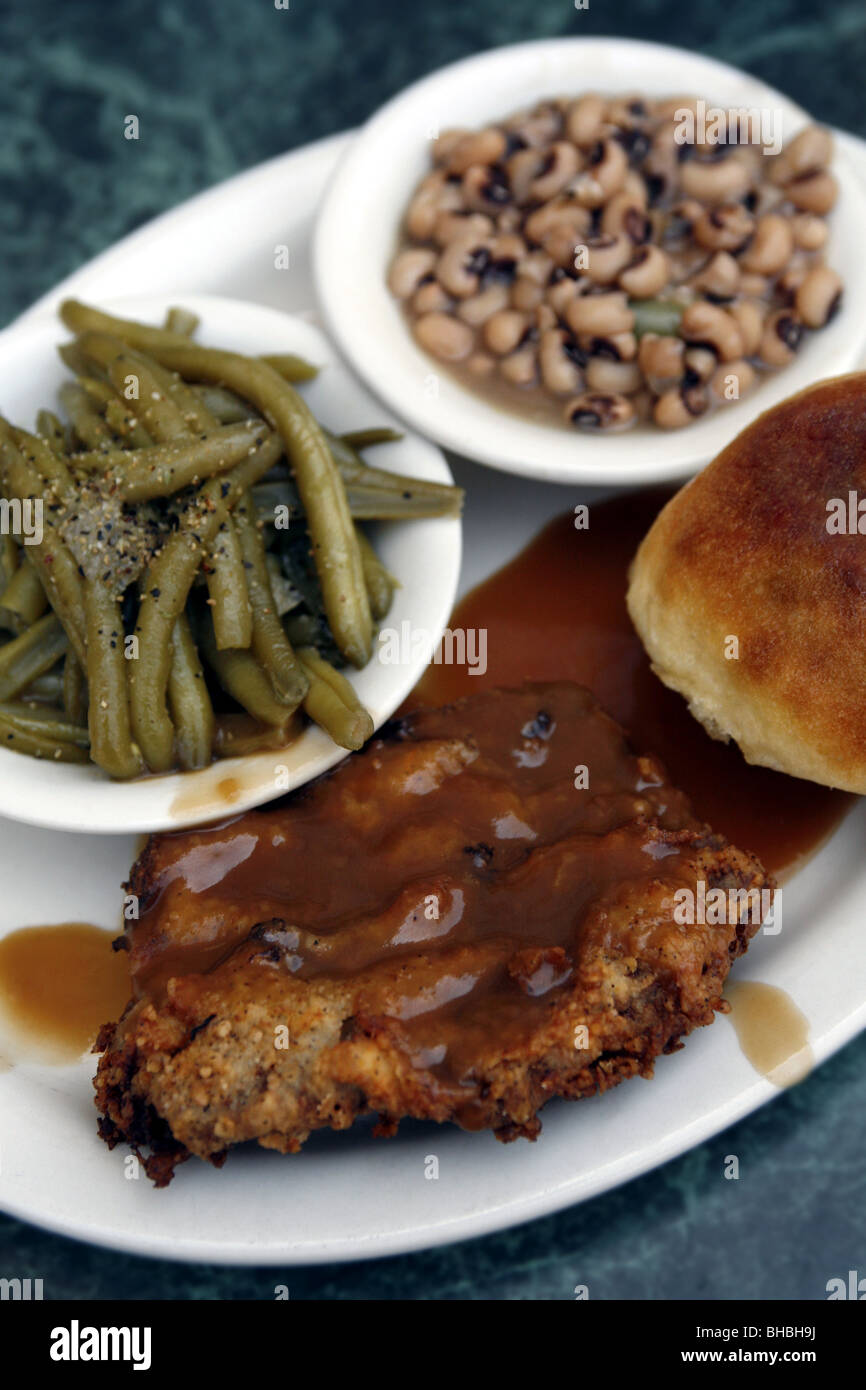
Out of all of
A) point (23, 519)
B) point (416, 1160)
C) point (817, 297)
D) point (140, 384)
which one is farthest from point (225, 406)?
point (416, 1160)

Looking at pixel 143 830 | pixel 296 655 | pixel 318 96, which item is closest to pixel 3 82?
pixel 318 96

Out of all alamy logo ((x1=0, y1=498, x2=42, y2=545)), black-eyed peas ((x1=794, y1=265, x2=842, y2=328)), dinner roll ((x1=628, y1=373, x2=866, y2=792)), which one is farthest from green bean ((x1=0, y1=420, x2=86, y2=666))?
black-eyed peas ((x1=794, y1=265, x2=842, y2=328))

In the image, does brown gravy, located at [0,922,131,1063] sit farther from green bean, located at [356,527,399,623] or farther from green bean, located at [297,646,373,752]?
green bean, located at [356,527,399,623]

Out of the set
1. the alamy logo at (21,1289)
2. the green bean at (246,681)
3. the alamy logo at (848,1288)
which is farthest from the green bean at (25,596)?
the alamy logo at (848,1288)

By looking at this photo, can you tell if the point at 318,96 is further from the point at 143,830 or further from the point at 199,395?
the point at 143,830

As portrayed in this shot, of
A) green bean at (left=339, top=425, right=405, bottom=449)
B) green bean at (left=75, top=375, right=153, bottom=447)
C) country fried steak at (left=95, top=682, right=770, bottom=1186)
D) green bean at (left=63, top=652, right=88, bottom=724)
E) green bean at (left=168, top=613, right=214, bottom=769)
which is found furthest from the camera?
green bean at (left=339, top=425, right=405, bottom=449)
